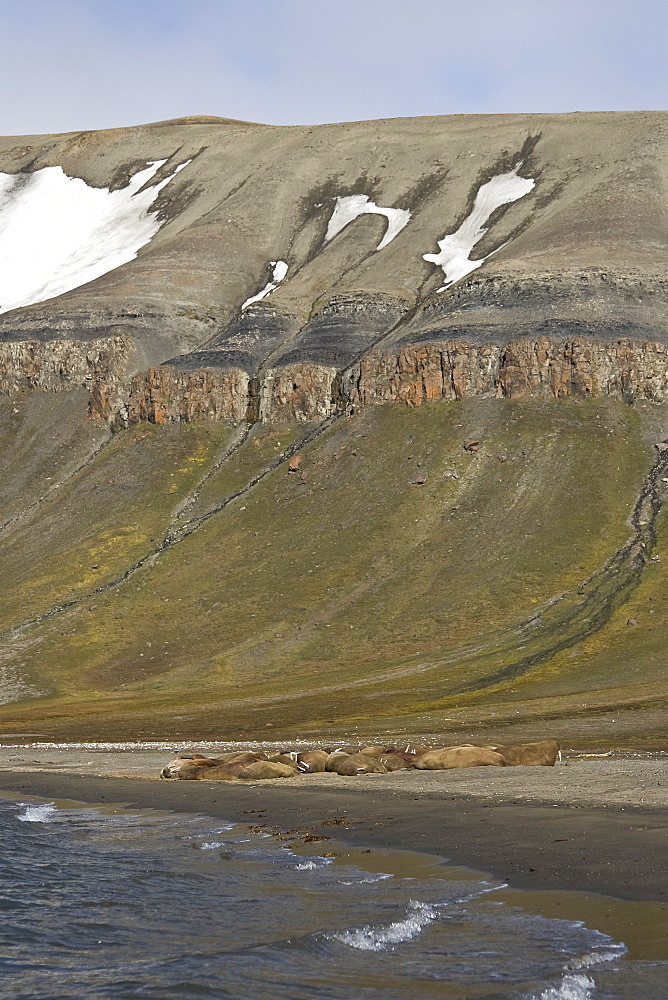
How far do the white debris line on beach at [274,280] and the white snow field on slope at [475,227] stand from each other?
23.3m

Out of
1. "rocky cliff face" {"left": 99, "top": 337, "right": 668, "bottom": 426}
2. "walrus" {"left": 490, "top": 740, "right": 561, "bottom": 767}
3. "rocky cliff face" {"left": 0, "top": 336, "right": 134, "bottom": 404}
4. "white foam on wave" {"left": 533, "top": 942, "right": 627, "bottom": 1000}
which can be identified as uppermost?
"rocky cliff face" {"left": 0, "top": 336, "right": 134, "bottom": 404}

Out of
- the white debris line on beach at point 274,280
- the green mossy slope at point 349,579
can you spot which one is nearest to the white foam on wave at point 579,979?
the green mossy slope at point 349,579

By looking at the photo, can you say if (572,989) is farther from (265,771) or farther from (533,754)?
(265,771)

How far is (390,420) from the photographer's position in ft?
377

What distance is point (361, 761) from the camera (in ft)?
111

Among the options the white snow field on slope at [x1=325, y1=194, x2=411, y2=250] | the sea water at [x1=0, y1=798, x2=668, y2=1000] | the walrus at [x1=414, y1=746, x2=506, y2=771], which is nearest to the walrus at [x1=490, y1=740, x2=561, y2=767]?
the walrus at [x1=414, y1=746, x2=506, y2=771]

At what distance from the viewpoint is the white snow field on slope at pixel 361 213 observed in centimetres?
16112

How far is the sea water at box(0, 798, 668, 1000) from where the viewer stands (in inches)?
450

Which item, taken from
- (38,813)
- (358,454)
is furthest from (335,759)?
(358,454)

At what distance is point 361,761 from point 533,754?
5.51 meters

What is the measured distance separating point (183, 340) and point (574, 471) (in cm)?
6464

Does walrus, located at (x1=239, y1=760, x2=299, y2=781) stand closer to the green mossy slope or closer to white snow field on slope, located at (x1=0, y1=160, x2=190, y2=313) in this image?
the green mossy slope

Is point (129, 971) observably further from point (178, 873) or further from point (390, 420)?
point (390, 420)

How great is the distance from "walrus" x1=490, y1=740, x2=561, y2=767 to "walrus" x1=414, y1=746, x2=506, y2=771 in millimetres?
372
